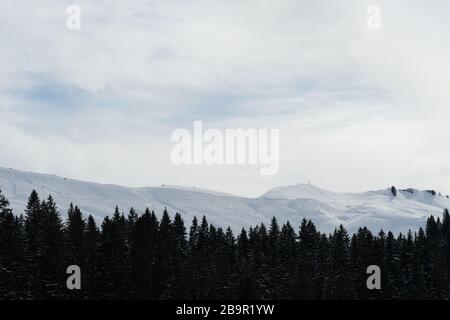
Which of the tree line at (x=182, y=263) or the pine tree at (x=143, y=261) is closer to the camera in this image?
the tree line at (x=182, y=263)

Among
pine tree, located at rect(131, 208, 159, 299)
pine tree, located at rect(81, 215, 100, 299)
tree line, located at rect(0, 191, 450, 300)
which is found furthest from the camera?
pine tree, located at rect(131, 208, 159, 299)

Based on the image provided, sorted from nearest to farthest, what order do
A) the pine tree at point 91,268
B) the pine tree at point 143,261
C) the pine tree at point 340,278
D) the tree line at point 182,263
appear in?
the tree line at point 182,263 → the pine tree at point 91,268 → the pine tree at point 143,261 → the pine tree at point 340,278

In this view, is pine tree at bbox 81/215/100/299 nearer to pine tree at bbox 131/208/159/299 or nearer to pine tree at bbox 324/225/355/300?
pine tree at bbox 131/208/159/299

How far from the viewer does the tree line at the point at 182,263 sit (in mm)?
77625

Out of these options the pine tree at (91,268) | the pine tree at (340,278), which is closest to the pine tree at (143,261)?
the pine tree at (91,268)

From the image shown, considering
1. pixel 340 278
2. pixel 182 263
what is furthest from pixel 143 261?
pixel 340 278

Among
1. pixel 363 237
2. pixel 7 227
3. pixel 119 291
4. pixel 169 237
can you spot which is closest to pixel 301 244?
pixel 363 237

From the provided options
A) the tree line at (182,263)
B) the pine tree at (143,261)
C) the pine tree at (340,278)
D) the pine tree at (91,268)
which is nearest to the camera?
the tree line at (182,263)

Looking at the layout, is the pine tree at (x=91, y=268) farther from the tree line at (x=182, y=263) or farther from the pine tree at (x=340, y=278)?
the pine tree at (x=340, y=278)

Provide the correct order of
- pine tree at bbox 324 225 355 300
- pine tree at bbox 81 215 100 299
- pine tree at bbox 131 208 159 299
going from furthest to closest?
pine tree at bbox 324 225 355 300, pine tree at bbox 131 208 159 299, pine tree at bbox 81 215 100 299

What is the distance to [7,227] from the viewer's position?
7662 centimetres

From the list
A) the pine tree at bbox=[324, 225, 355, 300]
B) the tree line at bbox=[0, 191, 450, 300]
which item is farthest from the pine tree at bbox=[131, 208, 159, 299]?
the pine tree at bbox=[324, 225, 355, 300]

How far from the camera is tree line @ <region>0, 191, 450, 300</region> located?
77.6 m
